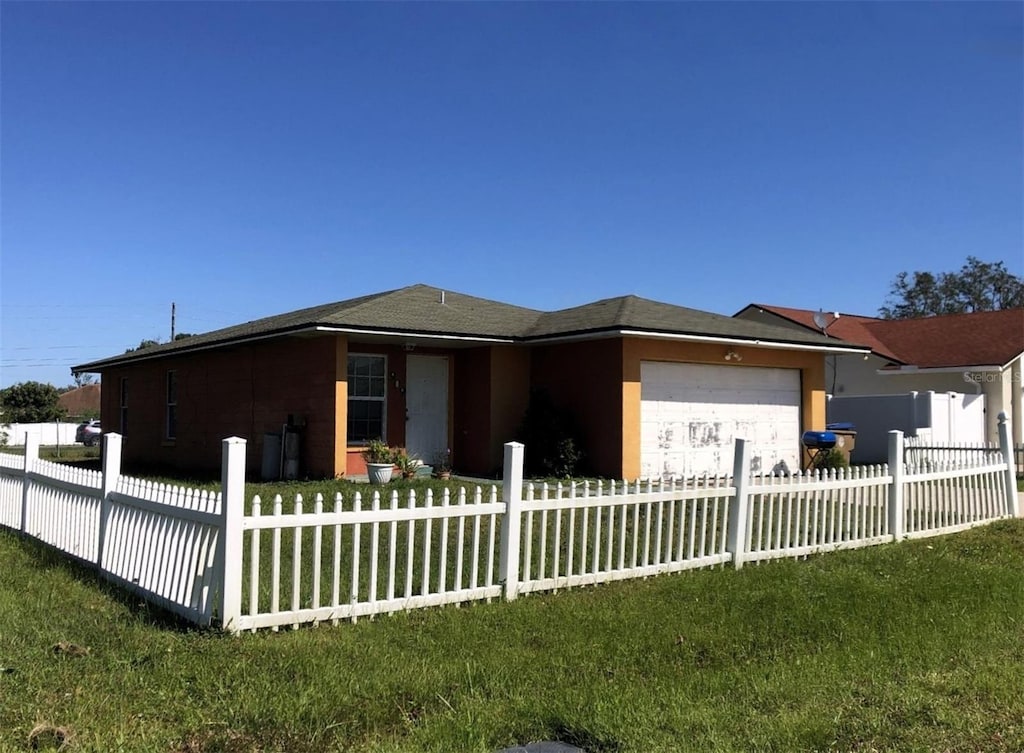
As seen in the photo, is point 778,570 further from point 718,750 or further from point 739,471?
point 718,750

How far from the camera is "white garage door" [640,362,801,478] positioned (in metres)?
15.1

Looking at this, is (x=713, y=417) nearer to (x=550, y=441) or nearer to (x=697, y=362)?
(x=697, y=362)

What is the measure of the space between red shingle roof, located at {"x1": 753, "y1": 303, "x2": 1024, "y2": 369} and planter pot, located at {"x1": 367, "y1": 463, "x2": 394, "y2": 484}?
16694 mm

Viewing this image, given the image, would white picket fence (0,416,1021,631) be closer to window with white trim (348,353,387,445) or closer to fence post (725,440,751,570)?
fence post (725,440,751,570)

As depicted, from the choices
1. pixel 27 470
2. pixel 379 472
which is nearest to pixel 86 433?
pixel 379 472

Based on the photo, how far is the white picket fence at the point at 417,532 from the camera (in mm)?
5469

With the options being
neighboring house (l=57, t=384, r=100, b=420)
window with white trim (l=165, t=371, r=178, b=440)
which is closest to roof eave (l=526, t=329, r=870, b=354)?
window with white trim (l=165, t=371, r=178, b=440)

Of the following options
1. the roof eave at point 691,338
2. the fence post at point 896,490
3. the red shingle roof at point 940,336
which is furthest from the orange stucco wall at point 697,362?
the red shingle roof at point 940,336

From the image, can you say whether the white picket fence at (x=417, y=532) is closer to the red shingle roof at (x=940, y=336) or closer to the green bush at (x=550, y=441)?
the green bush at (x=550, y=441)

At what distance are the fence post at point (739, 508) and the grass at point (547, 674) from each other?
922mm

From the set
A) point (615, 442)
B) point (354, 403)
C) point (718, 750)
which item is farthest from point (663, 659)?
point (354, 403)

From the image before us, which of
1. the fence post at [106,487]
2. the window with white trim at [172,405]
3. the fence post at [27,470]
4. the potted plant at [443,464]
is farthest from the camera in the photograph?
the window with white trim at [172,405]

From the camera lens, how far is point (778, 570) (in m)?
7.71

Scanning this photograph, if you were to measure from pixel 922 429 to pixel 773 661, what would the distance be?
1655cm
